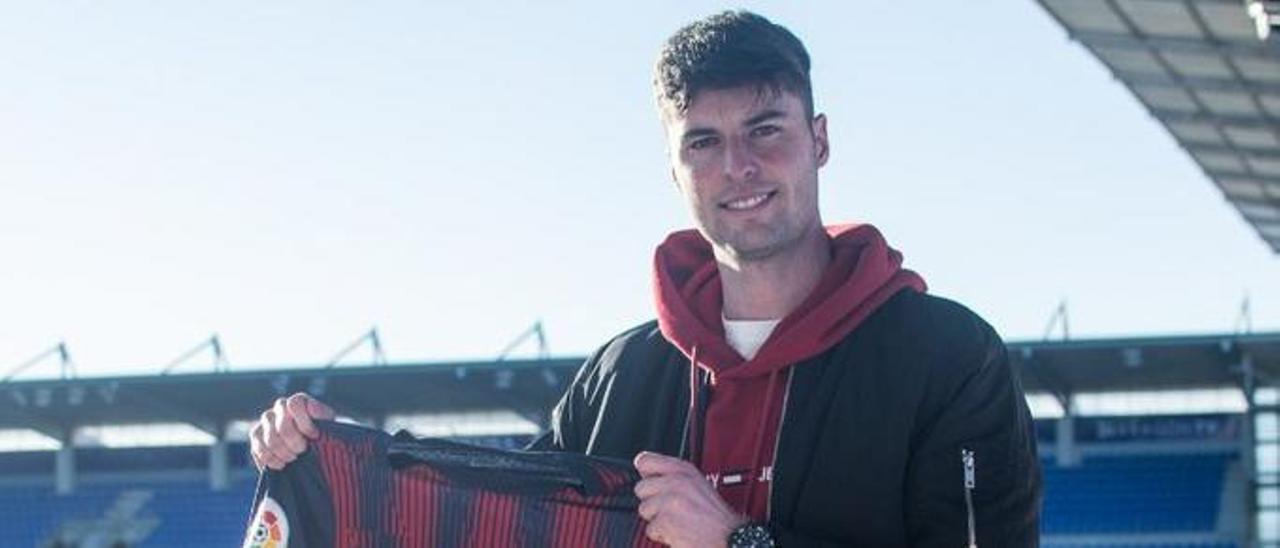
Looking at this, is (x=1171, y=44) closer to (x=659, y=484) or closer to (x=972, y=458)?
(x=972, y=458)

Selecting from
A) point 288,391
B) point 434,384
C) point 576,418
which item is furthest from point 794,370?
point 288,391

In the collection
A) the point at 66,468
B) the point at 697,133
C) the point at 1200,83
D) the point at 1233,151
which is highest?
the point at 1200,83

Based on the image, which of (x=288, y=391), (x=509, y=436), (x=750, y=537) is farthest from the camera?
(x=288, y=391)

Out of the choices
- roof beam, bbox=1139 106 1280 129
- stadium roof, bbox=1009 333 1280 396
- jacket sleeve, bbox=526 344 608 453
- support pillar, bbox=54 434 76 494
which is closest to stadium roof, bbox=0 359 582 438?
support pillar, bbox=54 434 76 494

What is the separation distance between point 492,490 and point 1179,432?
25.2 meters

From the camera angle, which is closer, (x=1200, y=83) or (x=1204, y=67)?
(x=1204, y=67)

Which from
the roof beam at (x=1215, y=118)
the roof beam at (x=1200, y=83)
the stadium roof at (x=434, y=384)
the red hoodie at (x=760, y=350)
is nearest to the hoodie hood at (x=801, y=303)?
the red hoodie at (x=760, y=350)

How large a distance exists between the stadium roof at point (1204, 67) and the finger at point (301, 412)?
15.0 m

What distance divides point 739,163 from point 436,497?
0.78m

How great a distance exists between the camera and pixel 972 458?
11.0 feet

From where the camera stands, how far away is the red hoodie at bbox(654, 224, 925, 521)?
3504 mm

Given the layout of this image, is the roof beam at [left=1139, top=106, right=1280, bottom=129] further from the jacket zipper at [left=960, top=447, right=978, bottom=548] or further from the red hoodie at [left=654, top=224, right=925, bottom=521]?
the jacket zipper at [left=960, top=447, right=978, bottom=548]

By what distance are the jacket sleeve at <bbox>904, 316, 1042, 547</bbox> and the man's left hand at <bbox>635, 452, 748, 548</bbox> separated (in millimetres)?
280

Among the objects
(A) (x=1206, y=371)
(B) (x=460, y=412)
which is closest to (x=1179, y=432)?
(A) (x=1206, y=371)
